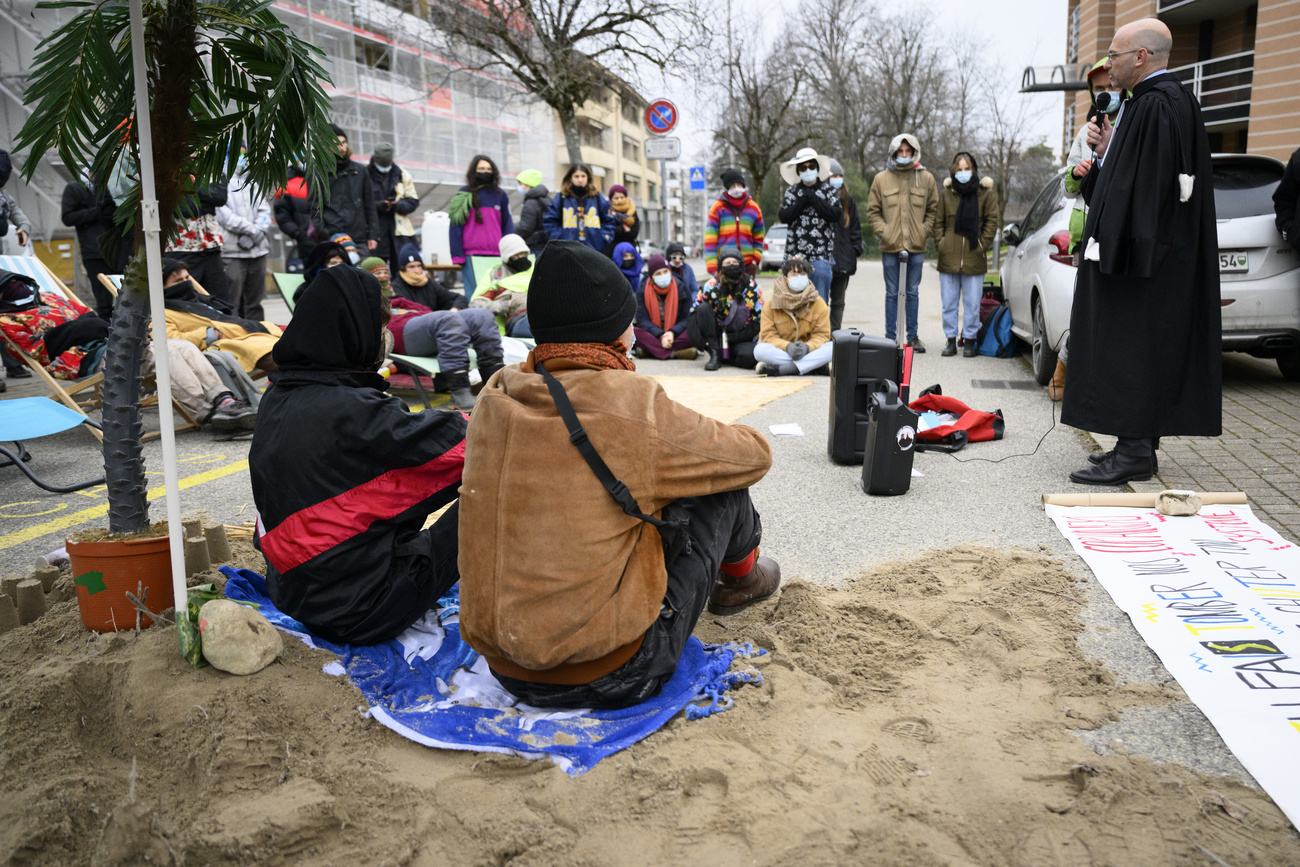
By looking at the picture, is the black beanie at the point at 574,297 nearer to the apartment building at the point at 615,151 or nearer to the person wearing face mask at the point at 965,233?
the person wearing face mask at the point at 965,233

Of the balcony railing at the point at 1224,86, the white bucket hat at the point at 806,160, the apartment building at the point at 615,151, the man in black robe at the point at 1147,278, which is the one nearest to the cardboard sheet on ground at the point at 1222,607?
the man in black robe at the point at 1147,278

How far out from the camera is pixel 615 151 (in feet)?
199

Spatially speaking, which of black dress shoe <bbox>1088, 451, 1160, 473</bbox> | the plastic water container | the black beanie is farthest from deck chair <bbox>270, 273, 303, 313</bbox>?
the plastic water container

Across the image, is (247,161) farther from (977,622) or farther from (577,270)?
(977,622)

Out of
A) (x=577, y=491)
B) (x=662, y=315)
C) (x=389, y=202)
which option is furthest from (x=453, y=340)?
(x=577, y=491)

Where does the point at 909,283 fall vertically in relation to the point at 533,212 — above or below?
below

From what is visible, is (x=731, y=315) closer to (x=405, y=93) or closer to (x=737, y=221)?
(x=737, y=221)

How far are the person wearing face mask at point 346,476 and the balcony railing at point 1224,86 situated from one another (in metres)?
22.2

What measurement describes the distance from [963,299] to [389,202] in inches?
245

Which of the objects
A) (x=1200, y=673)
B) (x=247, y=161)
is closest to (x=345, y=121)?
(x=247, y=161)

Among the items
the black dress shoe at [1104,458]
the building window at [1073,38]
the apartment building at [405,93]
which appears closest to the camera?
the black dress shoe at [1104,458]

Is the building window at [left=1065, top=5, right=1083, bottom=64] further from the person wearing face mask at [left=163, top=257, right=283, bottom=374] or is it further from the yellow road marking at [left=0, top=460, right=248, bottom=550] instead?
the yellow road marking at [left=0, top=460, right=248, bottom=550]

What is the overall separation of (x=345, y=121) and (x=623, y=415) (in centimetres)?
3151

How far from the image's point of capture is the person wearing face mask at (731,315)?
399 inches
